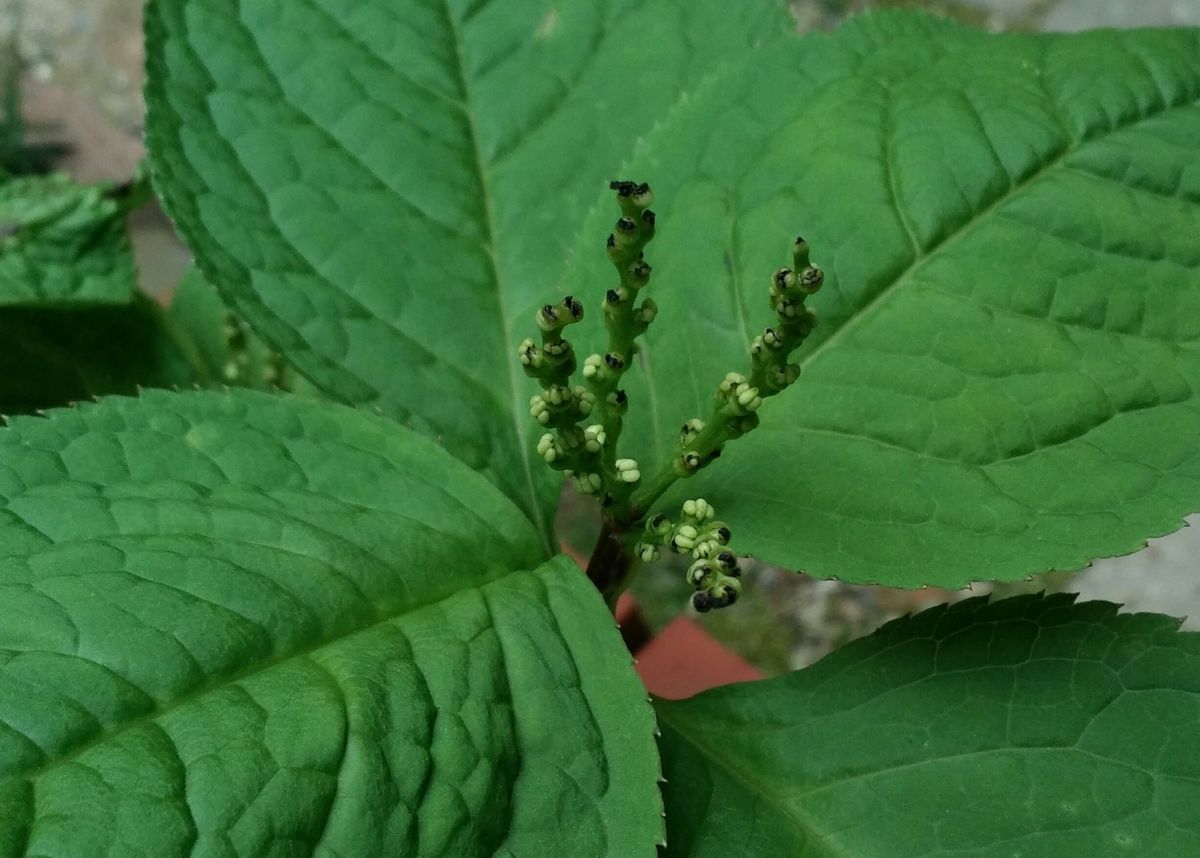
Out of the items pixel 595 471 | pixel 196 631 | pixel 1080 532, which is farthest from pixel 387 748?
pixel 1080 532

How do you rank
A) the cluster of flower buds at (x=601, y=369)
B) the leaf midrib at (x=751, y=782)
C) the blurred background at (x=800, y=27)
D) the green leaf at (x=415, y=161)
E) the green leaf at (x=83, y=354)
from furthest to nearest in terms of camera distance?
the blurred background at (x=800, y=27)
the green leaf at (x=83, y=354)
the green leaf at (x=415, y=161)
the leaf midrib at (x=751, y=782)
the cluster of flower buds at (x=601, y=369)

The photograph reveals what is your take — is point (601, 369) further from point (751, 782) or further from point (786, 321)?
point (751, 782)

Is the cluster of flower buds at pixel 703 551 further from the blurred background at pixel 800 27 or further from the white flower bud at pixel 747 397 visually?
the blurred background at pixel 800 27

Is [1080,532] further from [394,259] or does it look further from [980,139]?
[394,259]

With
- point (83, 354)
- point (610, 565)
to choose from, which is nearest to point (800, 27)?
point (83, 354)

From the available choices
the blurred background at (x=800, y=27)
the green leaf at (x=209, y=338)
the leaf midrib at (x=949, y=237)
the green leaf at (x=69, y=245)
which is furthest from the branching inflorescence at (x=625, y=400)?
the blurred background at (x=800, y=27)
